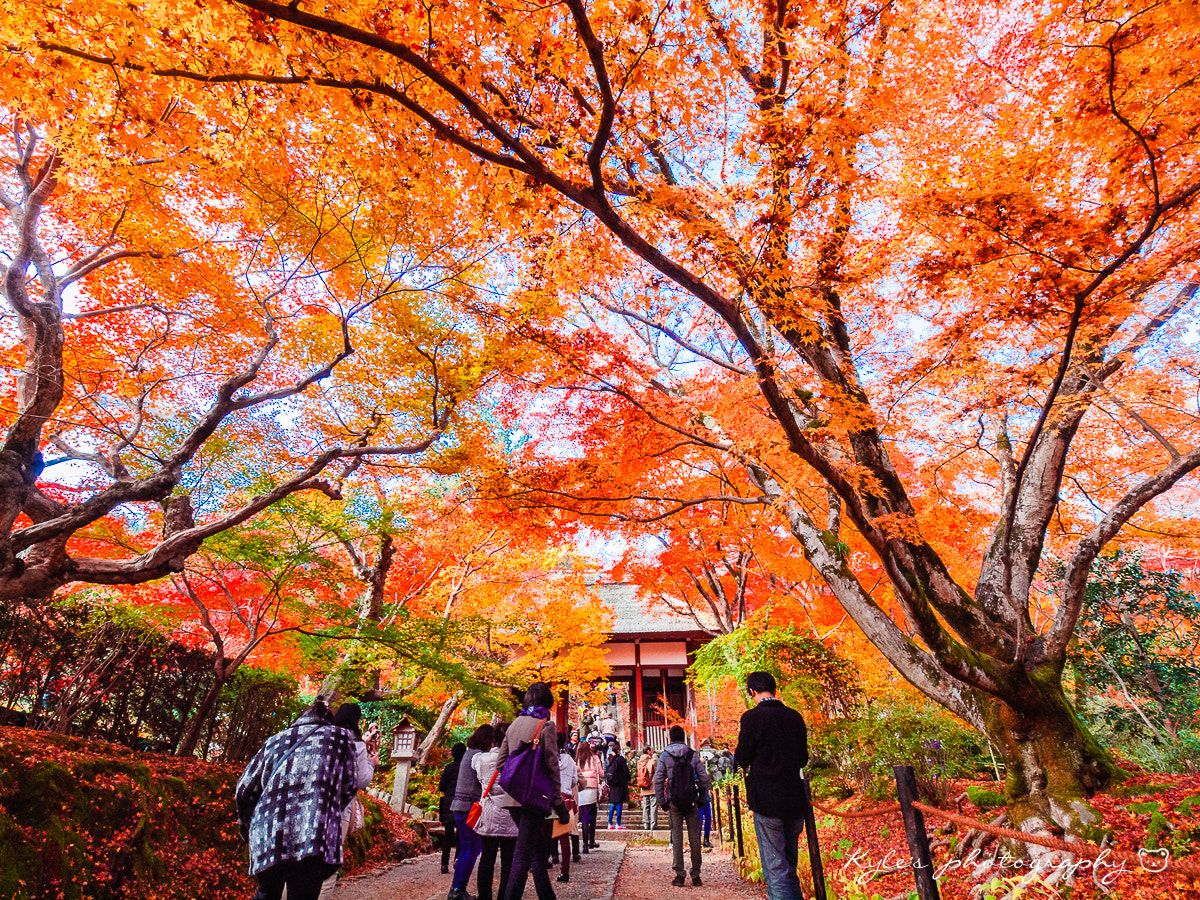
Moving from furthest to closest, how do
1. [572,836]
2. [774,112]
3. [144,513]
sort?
[572,836], [144,513], [774,112]

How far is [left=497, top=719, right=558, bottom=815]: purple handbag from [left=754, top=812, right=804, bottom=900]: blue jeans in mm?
1453

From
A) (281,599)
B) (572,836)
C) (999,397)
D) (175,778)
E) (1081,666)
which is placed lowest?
(572,836)

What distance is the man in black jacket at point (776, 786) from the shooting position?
12.5ft

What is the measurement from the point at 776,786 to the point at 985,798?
4267 mm

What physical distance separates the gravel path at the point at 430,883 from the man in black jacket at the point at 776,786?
8.06ft

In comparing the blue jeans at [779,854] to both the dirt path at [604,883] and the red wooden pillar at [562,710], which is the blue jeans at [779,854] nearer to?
the dirt path at [604,883]

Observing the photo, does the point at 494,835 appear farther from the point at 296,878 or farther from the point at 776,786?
the point at 776,786

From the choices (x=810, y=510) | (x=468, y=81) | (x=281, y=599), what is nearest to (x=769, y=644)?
(x=810, y=510)

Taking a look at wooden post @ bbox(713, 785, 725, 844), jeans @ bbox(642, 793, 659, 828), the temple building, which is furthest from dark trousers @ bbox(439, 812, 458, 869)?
the temple building

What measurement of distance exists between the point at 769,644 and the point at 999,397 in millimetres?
4217

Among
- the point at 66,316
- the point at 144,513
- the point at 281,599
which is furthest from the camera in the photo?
the point at 144,513

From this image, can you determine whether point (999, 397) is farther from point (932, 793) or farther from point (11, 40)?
point (11, 40)

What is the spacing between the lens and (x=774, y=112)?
4863 millimetres

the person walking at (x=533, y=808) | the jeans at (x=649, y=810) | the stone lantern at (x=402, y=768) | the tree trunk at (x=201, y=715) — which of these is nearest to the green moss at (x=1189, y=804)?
the person walking at (x=533, y=808)
